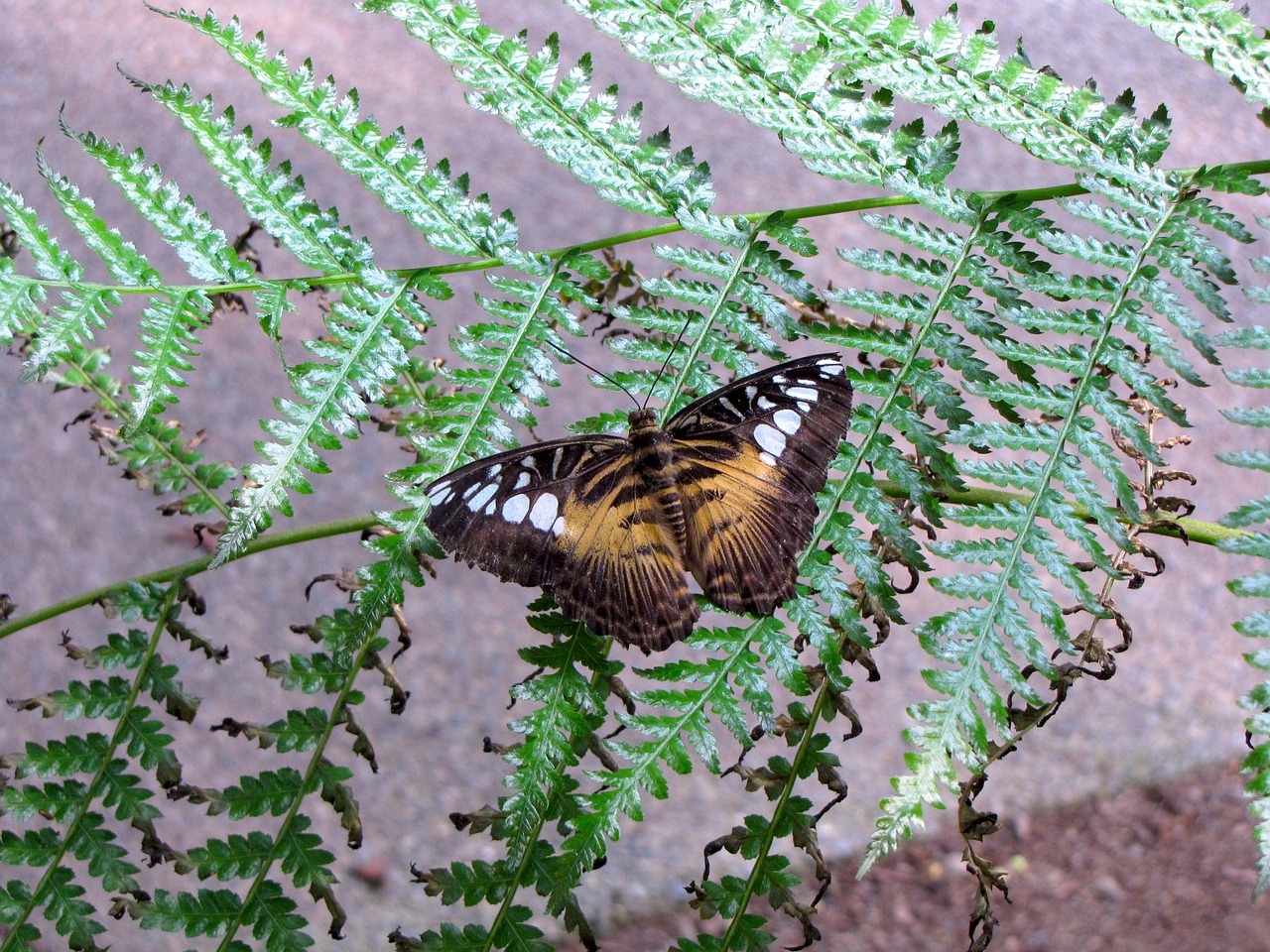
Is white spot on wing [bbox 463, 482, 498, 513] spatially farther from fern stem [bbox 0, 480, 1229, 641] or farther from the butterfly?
fern stem [bbox 0, 480, 1229, 641]

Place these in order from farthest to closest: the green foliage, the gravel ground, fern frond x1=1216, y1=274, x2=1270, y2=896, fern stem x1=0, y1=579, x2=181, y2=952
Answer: the gravel ground → fern stem x1=0, y1=579, x2=181, y2=952 → the green foliage → fern frond x1=1216, y1=274, x2=1270, y2=896

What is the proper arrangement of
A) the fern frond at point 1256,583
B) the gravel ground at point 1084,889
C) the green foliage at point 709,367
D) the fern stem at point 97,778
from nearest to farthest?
1. the fern frond at point 1256,583
2. the green foliage at point 709,367
3. the fern stem at point 97,778
4. the gravel ground at point 1084,889

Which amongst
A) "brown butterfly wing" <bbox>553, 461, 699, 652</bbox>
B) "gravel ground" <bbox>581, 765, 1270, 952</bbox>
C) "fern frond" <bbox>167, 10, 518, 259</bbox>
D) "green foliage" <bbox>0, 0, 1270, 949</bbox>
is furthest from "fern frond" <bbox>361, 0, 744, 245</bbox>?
"gravel ground" <bbox>581, 765, 1270, 952</bbox>

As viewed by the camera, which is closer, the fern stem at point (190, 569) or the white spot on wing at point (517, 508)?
the white spot on wing at point (517, 508)

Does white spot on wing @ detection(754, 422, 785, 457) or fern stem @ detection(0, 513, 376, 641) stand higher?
white spot on wing @ detection(754, 422, 785, 457)

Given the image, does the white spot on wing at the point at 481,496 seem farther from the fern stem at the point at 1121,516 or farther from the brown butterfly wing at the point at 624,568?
the fern stem at the point at 1121,516

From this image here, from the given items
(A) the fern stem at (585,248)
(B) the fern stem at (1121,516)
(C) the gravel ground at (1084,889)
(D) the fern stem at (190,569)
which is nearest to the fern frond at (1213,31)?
(A) the fern stem at (585,248)

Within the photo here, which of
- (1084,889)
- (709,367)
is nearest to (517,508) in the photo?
(709,367)
